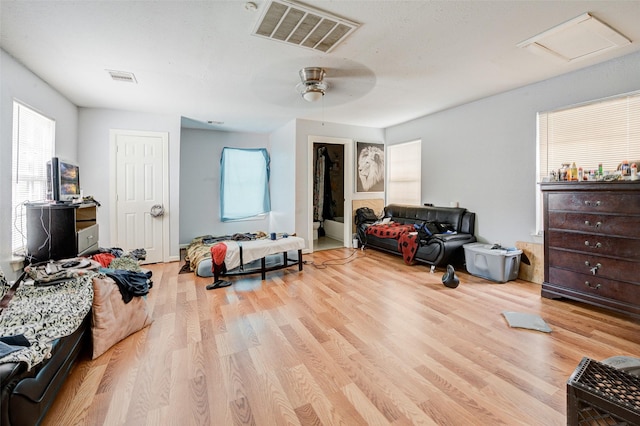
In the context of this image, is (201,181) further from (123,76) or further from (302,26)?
(302,26)

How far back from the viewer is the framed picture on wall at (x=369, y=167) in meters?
5.84

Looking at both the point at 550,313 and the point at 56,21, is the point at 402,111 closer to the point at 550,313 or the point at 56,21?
the point at 550,313

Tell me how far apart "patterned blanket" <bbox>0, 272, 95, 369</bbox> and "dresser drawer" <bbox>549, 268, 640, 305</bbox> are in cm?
425

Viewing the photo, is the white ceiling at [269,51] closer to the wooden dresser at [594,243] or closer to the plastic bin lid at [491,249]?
the wooden dresser at [594,243]

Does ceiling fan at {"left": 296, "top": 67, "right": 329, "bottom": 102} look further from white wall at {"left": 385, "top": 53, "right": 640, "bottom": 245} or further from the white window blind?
the white window blind

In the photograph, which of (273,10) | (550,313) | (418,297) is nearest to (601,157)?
(550,313)

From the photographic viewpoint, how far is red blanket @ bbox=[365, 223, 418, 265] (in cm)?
438

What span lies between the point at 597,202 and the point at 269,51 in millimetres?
3471

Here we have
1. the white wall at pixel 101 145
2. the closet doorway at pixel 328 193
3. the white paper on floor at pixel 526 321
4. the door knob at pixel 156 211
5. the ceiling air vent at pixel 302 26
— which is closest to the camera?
the ceiling air vent at pixel 302 26

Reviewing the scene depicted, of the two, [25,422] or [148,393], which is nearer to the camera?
[25,422]

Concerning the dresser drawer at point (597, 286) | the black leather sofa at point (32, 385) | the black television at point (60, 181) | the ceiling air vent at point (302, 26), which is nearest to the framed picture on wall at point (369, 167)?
the ceiling air vent at point (302, 26)

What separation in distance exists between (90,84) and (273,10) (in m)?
2.85

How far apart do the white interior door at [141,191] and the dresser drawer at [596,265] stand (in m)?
5.55

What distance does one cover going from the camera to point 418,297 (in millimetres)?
3174
